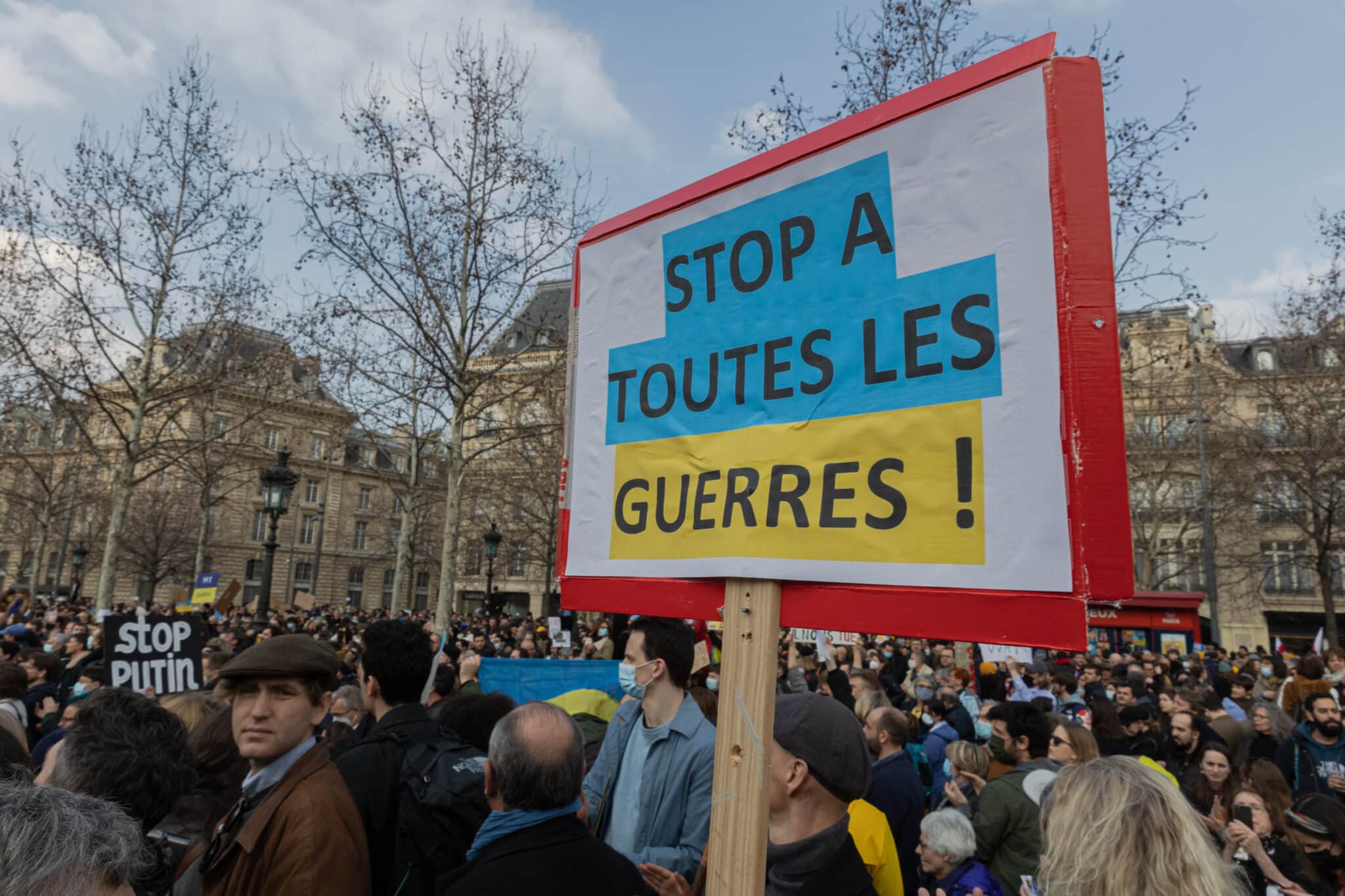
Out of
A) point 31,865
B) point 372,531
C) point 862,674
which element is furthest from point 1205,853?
point 372,531

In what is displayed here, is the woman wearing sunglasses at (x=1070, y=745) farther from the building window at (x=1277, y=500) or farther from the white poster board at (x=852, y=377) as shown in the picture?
the building window at (x=1277, y=500)

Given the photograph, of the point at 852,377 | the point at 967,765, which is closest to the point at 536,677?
the point at 967,765

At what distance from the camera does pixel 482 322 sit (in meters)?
16.9

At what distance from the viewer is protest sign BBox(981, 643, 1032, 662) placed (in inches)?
498

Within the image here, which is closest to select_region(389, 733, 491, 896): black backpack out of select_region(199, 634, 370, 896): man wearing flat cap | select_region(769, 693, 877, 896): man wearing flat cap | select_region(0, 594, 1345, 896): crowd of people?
select_region(0, 594, 1345, 896): crowd of people

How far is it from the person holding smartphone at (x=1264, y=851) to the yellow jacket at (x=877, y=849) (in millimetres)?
1898

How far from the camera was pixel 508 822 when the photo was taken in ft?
7.91

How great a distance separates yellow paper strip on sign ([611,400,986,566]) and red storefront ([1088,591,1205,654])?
22059 millimetres

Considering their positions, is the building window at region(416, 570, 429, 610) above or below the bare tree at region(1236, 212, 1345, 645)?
below

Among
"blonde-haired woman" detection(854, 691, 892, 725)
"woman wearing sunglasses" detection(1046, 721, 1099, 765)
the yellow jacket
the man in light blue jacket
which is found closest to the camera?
the yellow jacket

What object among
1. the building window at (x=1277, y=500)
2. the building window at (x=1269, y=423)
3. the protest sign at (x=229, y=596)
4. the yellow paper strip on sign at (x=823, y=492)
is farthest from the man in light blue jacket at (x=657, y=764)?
the building window at (x=1277, y=500)

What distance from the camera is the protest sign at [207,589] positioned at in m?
18.5

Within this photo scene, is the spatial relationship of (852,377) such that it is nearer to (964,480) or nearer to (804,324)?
(804,324)

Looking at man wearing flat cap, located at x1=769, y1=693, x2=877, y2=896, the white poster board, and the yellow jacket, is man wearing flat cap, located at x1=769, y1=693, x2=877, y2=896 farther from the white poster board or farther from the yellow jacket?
the yellow jacket
